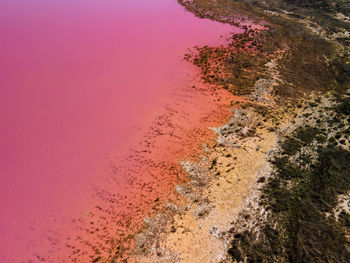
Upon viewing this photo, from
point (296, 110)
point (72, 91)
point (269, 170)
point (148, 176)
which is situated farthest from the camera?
point (72, 91)

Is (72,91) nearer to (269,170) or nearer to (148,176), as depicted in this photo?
(148,176)

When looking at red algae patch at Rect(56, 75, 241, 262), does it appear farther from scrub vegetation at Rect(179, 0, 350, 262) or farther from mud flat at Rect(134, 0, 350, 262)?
scrub vegetation at Rect(179, 0, 350, 262)

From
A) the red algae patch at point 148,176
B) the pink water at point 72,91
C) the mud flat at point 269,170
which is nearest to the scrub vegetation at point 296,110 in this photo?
the mud flat at point 269,170

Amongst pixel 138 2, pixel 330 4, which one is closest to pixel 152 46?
pixel 138 2

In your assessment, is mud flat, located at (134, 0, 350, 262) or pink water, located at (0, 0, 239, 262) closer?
mud flat, located at (134, 0, 350, 262)

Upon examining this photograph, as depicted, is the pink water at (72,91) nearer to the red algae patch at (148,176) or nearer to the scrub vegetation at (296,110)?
the red algae patch at (148,176)

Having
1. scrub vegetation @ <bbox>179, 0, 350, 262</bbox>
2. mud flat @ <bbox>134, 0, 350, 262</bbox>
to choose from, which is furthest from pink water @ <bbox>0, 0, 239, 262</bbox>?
scrub vegetation @ <bbox>179, 0, 350, 262</bbox>

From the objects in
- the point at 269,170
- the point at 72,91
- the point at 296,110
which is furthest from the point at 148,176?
the point at 296,110

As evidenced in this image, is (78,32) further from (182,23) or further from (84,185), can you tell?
(84,185)
